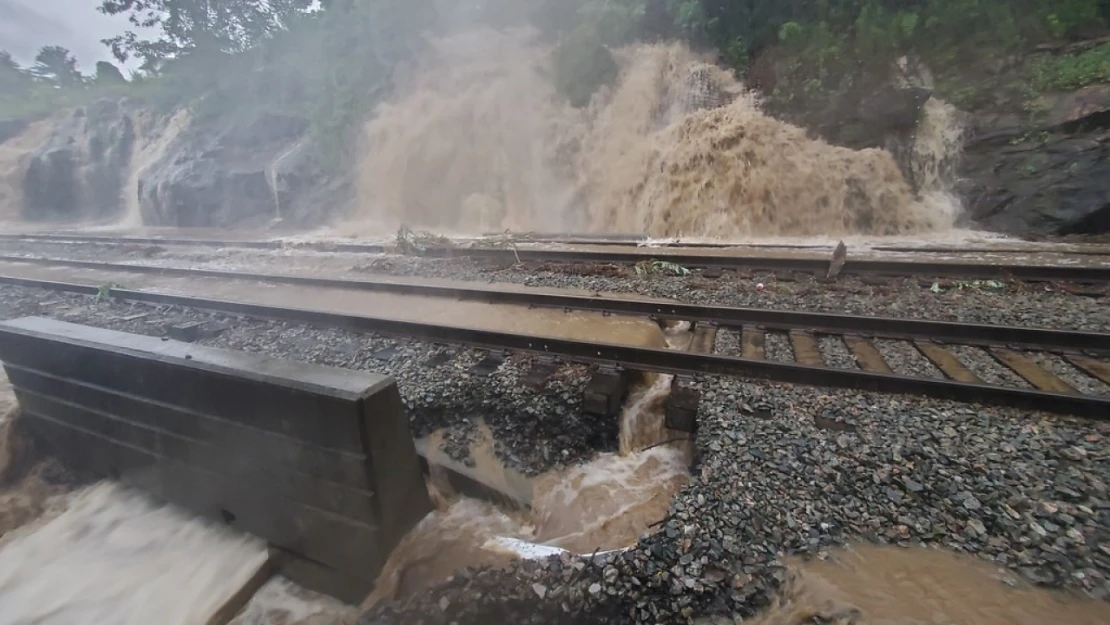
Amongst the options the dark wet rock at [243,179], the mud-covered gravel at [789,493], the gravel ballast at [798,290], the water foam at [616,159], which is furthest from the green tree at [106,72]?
the mud-covered gravel at [789,493]

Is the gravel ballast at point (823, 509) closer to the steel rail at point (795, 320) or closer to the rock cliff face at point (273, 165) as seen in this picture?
the steel rail at point (795, 320)

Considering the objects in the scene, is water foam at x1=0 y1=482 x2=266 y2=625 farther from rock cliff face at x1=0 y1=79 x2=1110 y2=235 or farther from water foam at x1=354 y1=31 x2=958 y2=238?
rock cliff face at x1=0 y1=79 x2=1110 y2=235

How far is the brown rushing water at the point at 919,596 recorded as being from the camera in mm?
2363

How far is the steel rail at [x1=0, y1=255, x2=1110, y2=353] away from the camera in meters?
4.74

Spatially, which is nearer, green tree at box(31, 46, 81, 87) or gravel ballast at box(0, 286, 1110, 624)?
gravel ballast at box(0, 286, 1110, 624)

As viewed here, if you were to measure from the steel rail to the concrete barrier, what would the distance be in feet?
11.4

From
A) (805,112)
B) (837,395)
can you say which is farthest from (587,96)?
(837,395)

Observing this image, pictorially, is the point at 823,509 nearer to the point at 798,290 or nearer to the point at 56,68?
the point at 798,290

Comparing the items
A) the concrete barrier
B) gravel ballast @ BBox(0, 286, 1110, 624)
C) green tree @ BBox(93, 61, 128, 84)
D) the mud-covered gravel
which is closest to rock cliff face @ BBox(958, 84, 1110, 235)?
the mud-covered gravel

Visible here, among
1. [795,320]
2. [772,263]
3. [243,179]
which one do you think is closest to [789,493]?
[795,320]

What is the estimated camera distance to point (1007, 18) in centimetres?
1179

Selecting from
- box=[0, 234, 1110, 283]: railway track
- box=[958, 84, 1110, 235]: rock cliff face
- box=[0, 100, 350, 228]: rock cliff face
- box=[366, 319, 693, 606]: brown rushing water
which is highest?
box=[0, 100, 350, 228]: rock cliff face

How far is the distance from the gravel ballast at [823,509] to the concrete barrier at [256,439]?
0.72 metres

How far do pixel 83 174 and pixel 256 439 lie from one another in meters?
32.9
